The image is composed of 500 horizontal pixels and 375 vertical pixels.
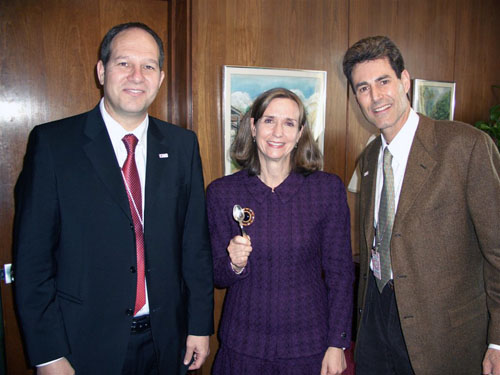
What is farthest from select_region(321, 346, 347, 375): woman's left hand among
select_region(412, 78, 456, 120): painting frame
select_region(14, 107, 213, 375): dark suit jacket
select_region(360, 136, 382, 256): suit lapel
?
select_region(412, 78, 456, 120): painting frame

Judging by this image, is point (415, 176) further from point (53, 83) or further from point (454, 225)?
point (53, 83)

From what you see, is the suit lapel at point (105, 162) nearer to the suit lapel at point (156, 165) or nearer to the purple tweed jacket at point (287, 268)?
the suit lapel at point (156, 165)

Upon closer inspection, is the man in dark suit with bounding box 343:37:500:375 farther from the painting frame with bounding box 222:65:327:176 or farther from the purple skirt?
the painting frame with bounding box 222:65:327:176

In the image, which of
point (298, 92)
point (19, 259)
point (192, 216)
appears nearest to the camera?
point (19, 259)

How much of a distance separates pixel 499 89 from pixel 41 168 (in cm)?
440

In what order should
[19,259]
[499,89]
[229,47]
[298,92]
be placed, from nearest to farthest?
[19,259]
[229,47]
[298,92]
[499,89]

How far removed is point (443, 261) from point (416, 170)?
1.30 ft

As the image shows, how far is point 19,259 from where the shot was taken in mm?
1407

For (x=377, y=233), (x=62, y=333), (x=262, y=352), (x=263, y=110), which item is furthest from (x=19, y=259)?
(x=377, y=233)

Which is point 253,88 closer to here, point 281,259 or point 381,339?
point 281,259

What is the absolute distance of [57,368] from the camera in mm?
1437

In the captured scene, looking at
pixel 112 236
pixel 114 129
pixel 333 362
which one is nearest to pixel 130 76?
pixel 114 129

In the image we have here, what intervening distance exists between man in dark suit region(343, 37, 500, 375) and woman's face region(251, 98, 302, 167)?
34cm

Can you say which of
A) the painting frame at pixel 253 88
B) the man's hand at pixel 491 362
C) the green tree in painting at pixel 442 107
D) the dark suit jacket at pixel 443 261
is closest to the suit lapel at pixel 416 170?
the dark suit jacket at pixel 443 261
